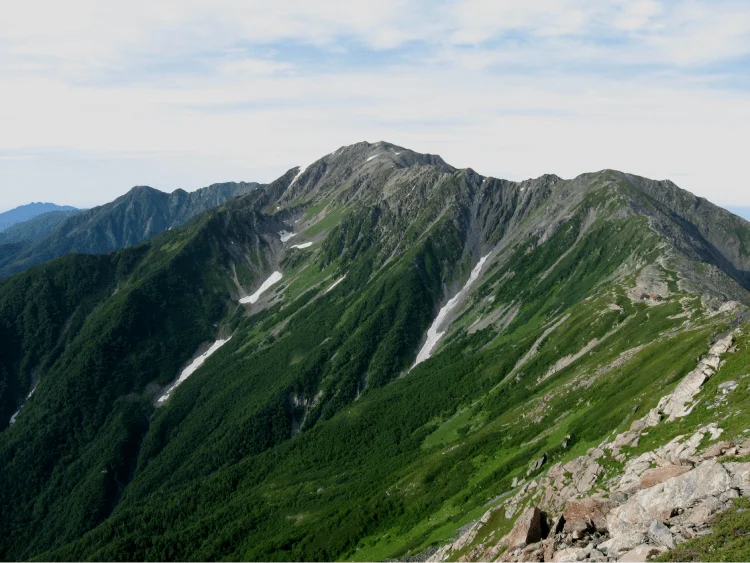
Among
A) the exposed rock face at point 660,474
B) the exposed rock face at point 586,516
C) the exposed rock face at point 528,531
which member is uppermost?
the exposed rock face at point 660,474

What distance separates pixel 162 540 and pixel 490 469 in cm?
11808

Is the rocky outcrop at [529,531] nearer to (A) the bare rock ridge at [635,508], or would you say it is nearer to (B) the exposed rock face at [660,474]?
(A) the bare rock ridge at [635,508]

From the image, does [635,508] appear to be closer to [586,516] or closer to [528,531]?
[586,516]

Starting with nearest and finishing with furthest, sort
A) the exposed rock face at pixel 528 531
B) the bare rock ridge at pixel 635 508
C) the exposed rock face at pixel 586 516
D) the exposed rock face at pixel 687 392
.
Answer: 1. the bare rock ridge at pixel 635 508
2. the exposed rock face at pixel 586 516
3. the exposed rock face at pixel 528 531
4. the exposed rock face at pixel 687 392

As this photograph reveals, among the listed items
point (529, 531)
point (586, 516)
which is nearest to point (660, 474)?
point (586, 516)

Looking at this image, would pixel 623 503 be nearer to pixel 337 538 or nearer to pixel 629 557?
pixel 629 557

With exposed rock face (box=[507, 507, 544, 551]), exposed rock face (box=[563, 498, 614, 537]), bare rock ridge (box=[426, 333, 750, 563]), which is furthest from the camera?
exposed rock face (box=[507, 507, 544, 551])

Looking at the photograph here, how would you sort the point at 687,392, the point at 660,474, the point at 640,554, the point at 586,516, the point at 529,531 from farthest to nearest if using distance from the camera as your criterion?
the point at 687,392 < the point at 529,531 < the point at 660,474 < the point at 586,516 < the point at 640,554

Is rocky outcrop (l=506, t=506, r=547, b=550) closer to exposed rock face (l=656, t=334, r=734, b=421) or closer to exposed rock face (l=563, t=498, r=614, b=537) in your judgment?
exposed rock face (l=563, t=498, r=614, b=537)

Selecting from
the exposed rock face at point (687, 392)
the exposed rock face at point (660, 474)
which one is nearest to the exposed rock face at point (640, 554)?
the exposed rock face at point (660, 474)

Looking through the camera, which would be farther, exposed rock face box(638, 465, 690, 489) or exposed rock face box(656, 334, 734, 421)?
exposed rock face box(656, 334, 734, 421)

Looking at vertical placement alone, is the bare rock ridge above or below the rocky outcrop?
above

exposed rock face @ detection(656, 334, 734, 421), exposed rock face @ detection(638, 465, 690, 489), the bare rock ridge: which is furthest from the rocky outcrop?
exposed rock face @ detection(656, 334, 734, 421)

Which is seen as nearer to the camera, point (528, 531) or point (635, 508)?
point (635, 508)
